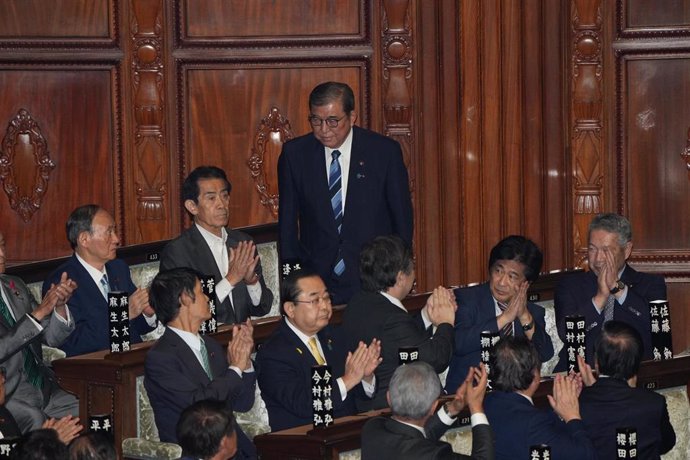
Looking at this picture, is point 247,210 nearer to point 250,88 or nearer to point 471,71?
point 250,88

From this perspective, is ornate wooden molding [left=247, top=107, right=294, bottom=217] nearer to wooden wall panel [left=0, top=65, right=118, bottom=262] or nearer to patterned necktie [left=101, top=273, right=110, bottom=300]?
wooden wall panel [left=0, top=65, right=118, bottom=262]

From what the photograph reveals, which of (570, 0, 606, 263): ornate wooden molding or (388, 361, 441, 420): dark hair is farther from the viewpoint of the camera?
(570, 0, 606, 263): ornate wooden molding

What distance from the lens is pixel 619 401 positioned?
14.7 ft

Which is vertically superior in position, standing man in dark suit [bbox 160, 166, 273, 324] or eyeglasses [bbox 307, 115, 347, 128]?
eyeglasses [bbox 307, 115, 347, 128]

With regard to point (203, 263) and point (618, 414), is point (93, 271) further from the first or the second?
point (618, 414)

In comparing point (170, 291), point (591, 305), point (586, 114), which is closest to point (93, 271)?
point (170, 291)

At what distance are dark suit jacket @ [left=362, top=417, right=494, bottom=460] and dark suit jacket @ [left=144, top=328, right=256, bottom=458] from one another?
665 millimetres

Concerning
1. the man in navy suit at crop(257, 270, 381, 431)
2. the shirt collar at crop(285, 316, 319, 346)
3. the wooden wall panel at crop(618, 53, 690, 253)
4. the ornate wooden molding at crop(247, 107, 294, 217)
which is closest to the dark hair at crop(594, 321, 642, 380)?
the man in navy suit at crop(257, 270, 381, 431)

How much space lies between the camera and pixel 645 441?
14.8ft

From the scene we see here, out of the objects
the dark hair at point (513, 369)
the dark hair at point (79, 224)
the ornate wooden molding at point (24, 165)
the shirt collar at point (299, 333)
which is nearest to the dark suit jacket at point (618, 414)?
the dark hair at point (513, 369)

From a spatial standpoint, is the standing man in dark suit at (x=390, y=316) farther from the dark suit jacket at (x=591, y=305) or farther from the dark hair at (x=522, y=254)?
the dark suit jacket at (x=591, y=305)

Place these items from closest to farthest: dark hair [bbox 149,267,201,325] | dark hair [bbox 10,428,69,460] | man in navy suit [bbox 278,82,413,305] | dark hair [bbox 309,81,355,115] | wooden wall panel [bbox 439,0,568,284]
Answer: dark hair [bbox 10,428,69,460]
dark hair [bbox 149,267,201,325]
dark hair [bbox 309,81,355,115]
man in navy suit [bbox 278,82,413,305]
wooden wall panel [bbox 439,0,568,284]

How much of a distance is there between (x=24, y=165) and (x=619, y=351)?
388cm

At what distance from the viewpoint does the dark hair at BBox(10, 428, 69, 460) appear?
3.66 metres
